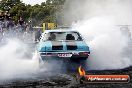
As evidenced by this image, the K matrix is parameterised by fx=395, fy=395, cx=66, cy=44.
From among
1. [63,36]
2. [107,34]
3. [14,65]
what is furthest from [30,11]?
[14,65]

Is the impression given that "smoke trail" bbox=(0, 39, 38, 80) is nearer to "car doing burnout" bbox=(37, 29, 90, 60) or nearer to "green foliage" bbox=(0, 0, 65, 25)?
"car doing burnout" bbox=(37, 29, 90, 60)

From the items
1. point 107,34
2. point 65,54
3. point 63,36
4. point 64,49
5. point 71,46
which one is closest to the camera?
point 65,54

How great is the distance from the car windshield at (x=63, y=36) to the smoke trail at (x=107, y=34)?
74cm

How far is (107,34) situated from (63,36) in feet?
11.3

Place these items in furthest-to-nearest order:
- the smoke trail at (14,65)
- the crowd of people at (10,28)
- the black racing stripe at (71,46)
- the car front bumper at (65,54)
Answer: the crowd of people at (10,28) → the black racing stripe at (71,46) → the car front bumper at (65,54) → the smoke trail at (14,65)

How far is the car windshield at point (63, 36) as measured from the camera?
13.4m

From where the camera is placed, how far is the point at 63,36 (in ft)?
45.6

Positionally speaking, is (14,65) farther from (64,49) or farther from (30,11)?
(30,11)

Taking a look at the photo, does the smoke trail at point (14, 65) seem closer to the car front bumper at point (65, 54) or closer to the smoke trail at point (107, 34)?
the car front bumper at point (65, 54)

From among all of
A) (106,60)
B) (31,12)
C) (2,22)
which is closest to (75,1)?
(31,12)

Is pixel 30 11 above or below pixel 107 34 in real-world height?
above

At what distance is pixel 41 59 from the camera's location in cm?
1220

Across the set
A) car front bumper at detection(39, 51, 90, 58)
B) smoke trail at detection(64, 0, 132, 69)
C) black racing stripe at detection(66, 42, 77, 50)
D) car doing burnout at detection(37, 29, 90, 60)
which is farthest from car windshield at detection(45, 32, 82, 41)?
car front bumper at detection(39, 51, 90, 58)

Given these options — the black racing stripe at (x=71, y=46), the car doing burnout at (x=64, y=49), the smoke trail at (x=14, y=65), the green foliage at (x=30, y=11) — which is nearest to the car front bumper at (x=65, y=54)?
the car doing burnout at (x=64, y=49)
